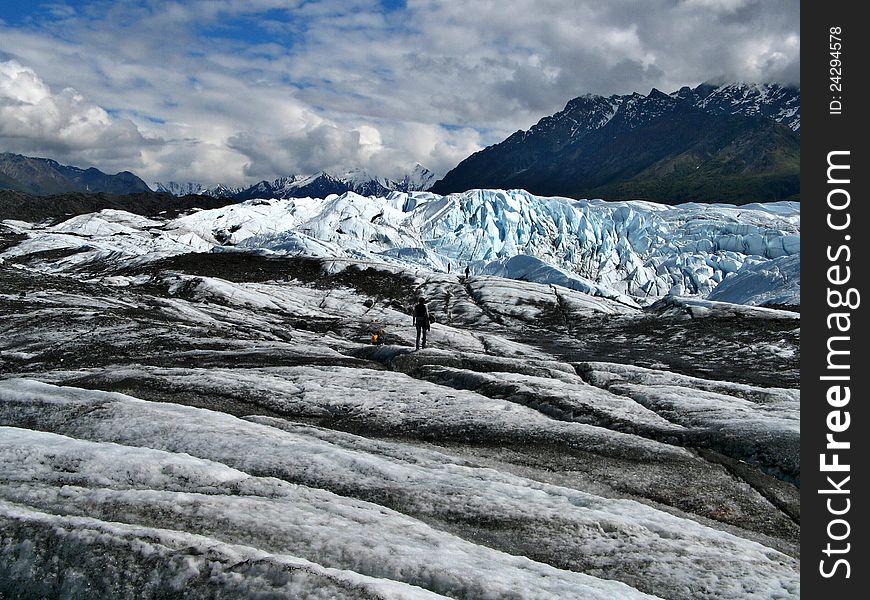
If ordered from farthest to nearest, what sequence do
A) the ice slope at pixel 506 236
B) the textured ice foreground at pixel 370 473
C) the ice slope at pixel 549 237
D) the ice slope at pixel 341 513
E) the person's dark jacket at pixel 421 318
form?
the ice slope at pixel 549 237 < the ice slope at pixel 506 236 < the person's dark jacket at pixel 421 318 < the ice slope at pixel 341 513 < the textured ice foreground at pixel 370 473

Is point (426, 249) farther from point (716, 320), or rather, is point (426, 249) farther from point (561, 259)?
point (716, 320)

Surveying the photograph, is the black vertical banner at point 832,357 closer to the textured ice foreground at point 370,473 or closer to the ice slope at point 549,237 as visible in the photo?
the textured ice foreground at point 370,473

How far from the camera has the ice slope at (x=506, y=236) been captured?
158125 millimetres

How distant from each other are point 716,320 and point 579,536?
58.6m

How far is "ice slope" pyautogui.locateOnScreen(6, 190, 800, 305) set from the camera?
158 metres

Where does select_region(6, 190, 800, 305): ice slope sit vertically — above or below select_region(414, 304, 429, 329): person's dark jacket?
above

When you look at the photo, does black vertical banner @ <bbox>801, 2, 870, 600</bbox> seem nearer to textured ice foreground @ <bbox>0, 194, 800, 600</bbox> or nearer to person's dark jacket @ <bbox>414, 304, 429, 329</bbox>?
textured ice foreground @ <bbox>0, 194, 800, 600</bbox>

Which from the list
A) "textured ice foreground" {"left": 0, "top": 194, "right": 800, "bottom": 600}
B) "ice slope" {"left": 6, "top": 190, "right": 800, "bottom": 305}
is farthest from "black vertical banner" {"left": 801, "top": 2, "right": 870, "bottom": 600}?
"ice slope" {"left": 6, "top": 190, "right": 800, "bottom": 305}

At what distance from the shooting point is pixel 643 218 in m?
186

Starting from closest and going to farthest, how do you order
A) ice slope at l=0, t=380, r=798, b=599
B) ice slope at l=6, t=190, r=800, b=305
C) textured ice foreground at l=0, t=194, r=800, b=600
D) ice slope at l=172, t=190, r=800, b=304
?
1. textured ice foreground at l=0, t=194, r=800, b=600
2. ice slope at l=0, t=380, r=798, b=599
3. ice slope at l=6, t=190, r=800, b=305
4. ice slope at l=172, t=190, r=800, b=304

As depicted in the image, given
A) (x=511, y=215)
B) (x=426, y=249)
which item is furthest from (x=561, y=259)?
(x=426, y=249)

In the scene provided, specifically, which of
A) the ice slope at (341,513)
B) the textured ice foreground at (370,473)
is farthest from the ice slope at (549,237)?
the ice slope at (341,513)

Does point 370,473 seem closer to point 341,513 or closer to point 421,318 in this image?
point 341,513

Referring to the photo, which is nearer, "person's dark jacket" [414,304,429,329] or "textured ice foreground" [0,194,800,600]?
"textured ice foreground" [0,194,800,600]
